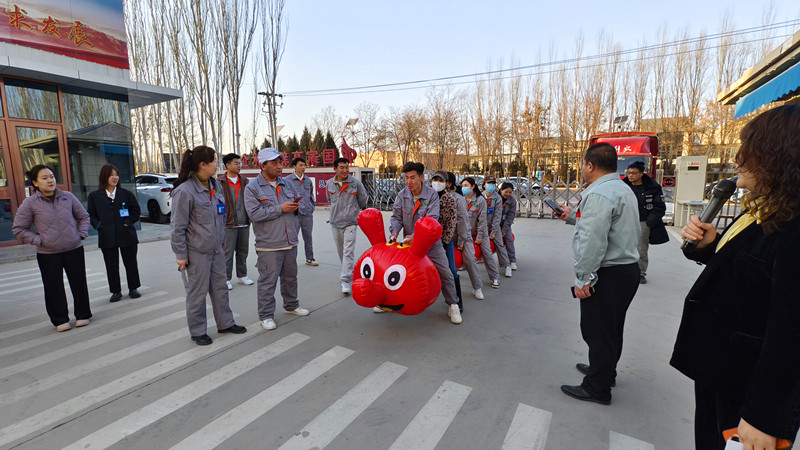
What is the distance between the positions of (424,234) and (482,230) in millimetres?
2272

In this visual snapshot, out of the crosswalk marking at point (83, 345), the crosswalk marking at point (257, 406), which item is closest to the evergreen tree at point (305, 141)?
the crosswalk marking at point (83, 345)

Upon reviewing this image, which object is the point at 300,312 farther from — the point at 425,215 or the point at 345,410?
the point at 345,410

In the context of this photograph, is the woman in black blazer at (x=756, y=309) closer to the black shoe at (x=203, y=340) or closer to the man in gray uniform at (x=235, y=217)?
the black shoe at (x=203, y=340)

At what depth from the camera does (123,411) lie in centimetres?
270

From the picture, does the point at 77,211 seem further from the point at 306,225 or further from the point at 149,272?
the point at 306,225

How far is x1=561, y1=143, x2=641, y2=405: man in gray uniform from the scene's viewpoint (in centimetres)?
253

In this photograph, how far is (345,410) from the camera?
269 cm

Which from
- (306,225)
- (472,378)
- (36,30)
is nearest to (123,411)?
(472,378)

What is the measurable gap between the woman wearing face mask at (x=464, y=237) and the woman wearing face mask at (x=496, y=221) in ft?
3.90

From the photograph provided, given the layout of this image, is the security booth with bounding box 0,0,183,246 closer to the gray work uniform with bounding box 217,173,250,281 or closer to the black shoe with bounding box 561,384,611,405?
the gray work uniform with bounding box 217,173,250,281

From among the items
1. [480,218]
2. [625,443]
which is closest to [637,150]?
[480,218]

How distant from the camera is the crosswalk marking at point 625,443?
7.52 ft

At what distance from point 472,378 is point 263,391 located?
64.7 inches

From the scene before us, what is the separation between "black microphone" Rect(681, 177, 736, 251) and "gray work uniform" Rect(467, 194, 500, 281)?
12.7ft
